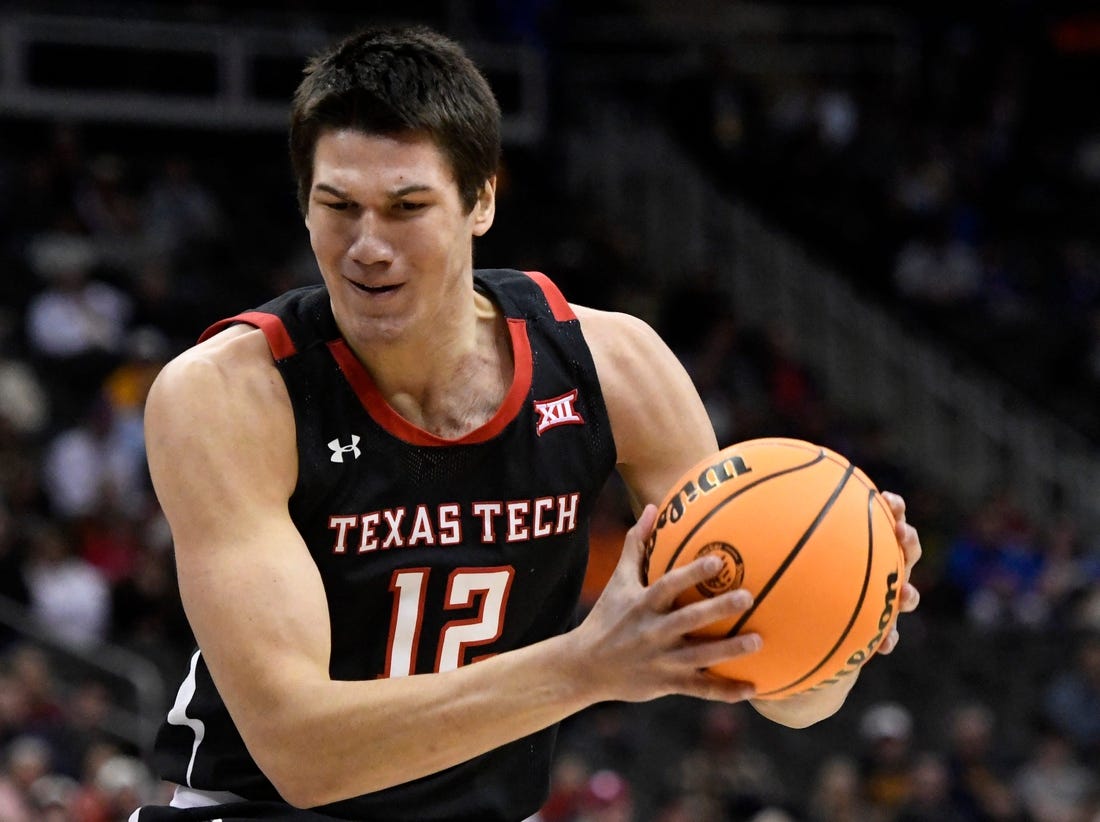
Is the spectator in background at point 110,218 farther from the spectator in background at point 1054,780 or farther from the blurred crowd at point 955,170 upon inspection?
the spectator in background at point 1054,780

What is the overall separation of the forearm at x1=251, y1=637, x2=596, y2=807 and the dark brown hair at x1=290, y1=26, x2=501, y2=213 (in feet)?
3.83

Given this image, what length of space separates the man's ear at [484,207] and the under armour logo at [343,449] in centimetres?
57

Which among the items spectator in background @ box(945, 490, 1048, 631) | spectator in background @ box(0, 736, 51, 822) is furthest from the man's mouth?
spectator in background @ box(945, 490, 1048, 631)

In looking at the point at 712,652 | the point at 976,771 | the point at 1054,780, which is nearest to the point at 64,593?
the point at 976,771

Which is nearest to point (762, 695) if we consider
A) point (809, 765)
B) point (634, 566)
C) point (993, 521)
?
point (634, 566)

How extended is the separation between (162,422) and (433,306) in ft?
2.17

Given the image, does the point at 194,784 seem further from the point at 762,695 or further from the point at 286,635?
the point at 762,695

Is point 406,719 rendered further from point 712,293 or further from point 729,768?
point 712,293

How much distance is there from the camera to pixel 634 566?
324 cm

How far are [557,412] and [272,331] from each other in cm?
72

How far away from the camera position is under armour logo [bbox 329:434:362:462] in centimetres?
390

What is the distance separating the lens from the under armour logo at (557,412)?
164 inches

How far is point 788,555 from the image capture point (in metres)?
3.32

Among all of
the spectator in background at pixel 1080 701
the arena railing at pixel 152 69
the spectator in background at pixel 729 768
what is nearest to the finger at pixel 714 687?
the spectator in background at pixel 729 768
